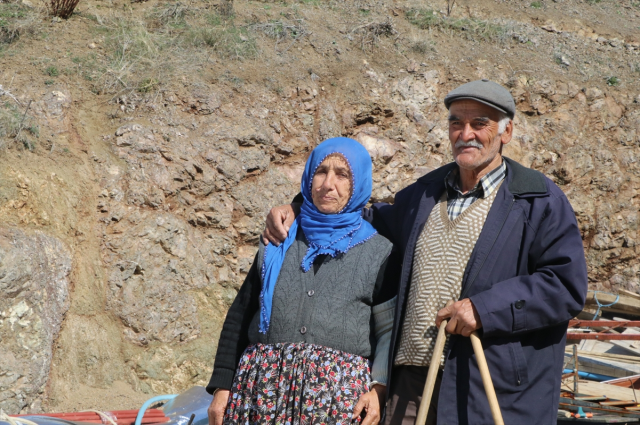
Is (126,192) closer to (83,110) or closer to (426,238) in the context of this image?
(83,110)

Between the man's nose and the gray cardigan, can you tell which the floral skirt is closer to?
the gray cardigan

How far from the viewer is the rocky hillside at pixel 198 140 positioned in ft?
15.8

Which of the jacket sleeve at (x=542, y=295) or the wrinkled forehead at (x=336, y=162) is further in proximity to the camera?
the wrinkled forehead at (x=336, y=162)

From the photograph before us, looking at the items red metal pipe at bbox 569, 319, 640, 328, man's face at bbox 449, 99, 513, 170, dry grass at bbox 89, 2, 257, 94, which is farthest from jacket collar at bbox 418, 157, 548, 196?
dry grass at bbox 89, 2, 257, 94

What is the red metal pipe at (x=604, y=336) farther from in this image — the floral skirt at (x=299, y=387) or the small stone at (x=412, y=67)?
the floral skirt at (x=299, y=387)

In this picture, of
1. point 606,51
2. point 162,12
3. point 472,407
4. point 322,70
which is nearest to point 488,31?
point 606,51

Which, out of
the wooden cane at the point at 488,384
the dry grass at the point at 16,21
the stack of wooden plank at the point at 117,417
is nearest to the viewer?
the wooden cane at the point at 488,384

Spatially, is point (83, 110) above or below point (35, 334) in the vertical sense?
above

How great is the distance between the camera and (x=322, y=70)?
6926mm

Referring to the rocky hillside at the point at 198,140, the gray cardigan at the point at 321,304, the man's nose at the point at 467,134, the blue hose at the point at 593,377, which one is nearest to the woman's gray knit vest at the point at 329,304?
the gray cardigan at the point at 321,304

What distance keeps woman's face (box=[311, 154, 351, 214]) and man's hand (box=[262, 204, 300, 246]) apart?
0.59 ft

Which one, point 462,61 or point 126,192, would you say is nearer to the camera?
point 126,192

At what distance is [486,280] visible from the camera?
233 centimetres

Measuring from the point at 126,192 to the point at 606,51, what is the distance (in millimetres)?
7104
